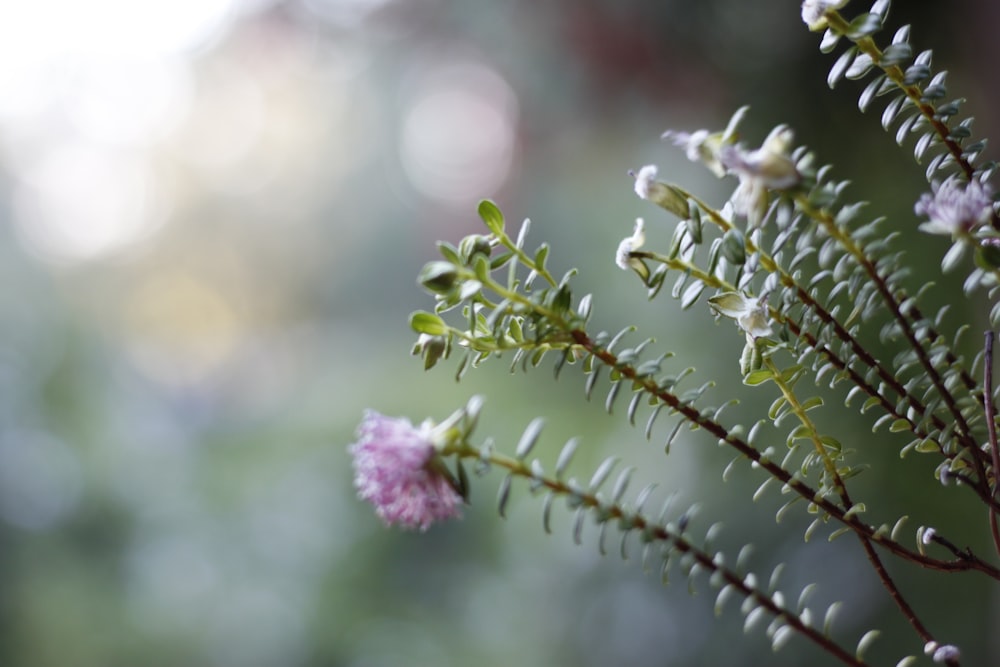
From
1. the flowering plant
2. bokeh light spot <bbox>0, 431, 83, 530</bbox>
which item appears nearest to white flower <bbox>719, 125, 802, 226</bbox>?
the flowering plant

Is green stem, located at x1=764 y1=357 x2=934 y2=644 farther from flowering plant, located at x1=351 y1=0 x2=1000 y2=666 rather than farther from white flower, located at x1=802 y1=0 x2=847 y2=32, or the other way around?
white flower, located at x1=802 y1=0 x2=847 y2=32

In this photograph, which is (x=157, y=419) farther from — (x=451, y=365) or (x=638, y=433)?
(x=638, y=433)

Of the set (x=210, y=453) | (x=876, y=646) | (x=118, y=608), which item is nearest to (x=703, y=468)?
(x=876, y=646)

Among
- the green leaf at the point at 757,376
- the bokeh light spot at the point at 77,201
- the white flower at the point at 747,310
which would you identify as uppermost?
the bokeh light spot at the point at 77,201

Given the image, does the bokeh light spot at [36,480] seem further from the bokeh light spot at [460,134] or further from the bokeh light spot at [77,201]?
the bokeh light spot at [77,201]

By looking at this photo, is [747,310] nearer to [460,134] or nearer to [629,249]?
[629,249]

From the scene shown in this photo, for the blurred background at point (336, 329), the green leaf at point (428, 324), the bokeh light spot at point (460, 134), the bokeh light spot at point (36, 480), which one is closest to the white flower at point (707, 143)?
the green leaf at point (428, 324)

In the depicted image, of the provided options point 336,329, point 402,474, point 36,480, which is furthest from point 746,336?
point 336,329
